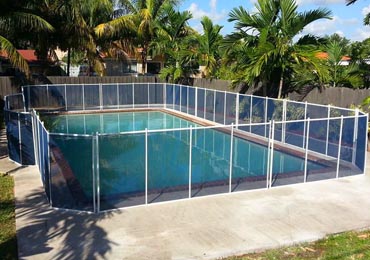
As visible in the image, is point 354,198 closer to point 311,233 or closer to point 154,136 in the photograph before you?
point 311,233

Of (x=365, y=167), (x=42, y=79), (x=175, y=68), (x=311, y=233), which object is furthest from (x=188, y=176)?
(x=42, y=79)

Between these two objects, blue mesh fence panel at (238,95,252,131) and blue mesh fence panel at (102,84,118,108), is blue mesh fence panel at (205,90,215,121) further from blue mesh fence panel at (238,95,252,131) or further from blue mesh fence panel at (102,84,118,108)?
blue mesh fence panel at (102,84,118,108)

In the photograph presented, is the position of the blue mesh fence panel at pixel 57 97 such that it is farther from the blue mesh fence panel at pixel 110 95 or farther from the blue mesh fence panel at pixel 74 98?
the blue mesh fence panel at pixel 110 95

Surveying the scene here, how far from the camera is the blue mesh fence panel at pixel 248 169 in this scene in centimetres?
908

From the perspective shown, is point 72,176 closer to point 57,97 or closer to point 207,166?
point 207,166

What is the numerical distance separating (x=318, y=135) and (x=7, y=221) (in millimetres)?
8067

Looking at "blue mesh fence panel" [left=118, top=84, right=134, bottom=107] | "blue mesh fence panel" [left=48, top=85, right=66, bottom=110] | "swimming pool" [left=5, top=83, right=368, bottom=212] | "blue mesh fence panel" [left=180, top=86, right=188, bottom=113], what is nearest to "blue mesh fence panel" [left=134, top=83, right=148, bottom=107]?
"blue mesh fence panel" [left=118, top=84, right=134, bottom=107]

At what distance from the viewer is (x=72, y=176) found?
9.30 metres

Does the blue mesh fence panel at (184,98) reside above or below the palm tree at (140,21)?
below

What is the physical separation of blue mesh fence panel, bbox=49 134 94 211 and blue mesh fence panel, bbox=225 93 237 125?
9.29 metres

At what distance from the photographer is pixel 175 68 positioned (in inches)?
974

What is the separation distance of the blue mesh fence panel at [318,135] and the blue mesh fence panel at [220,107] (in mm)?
6992

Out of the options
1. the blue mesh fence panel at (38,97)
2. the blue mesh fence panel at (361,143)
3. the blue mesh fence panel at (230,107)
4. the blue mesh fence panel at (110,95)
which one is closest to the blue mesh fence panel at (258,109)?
the blue mesh fence panel at (230,107)

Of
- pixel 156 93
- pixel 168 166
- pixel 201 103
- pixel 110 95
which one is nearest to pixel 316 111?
pixel 168 166
